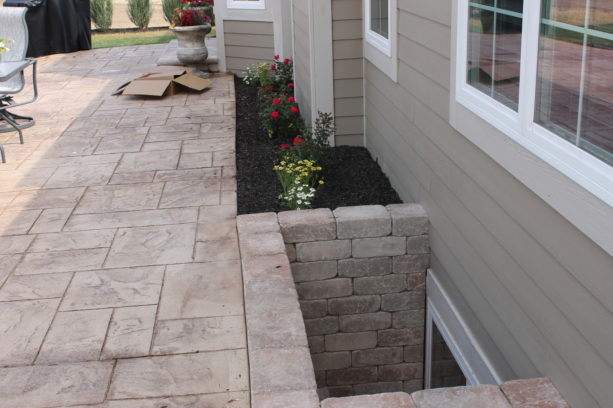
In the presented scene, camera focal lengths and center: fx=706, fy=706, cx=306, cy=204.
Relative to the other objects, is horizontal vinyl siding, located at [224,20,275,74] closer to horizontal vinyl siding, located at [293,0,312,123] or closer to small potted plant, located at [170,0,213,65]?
small potted plant, located at [170,0,213,65]

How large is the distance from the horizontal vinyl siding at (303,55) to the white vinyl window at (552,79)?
299cm

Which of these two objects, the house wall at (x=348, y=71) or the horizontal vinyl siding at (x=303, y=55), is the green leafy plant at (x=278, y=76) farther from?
the house wall at (x=348, y=71)

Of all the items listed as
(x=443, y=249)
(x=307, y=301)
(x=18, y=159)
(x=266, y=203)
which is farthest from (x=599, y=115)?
(x=18, y=159)

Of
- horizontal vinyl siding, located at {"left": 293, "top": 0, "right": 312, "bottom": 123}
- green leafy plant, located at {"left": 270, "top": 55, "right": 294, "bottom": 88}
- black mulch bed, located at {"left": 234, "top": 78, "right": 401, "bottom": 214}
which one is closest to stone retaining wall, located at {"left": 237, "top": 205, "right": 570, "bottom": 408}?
black mulch bed, located at {"left": 234, "top": 78, "right": 401, "bottom": 214}

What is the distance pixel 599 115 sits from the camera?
203cm

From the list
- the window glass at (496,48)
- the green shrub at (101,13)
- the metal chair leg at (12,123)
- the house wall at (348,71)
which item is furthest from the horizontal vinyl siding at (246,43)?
the green shrub at (101,13)

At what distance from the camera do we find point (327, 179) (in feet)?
16.6

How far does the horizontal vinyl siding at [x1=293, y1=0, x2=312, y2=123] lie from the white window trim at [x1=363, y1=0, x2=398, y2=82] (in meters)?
0.57

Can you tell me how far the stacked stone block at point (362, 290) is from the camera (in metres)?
3.97

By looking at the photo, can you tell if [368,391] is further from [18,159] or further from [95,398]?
[18,159]

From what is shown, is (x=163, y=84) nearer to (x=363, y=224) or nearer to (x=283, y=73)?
(x=283, y=73)

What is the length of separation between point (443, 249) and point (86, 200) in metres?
2.54

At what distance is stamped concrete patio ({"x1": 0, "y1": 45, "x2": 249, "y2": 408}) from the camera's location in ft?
9.13

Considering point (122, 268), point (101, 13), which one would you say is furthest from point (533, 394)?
point (101, 13)
